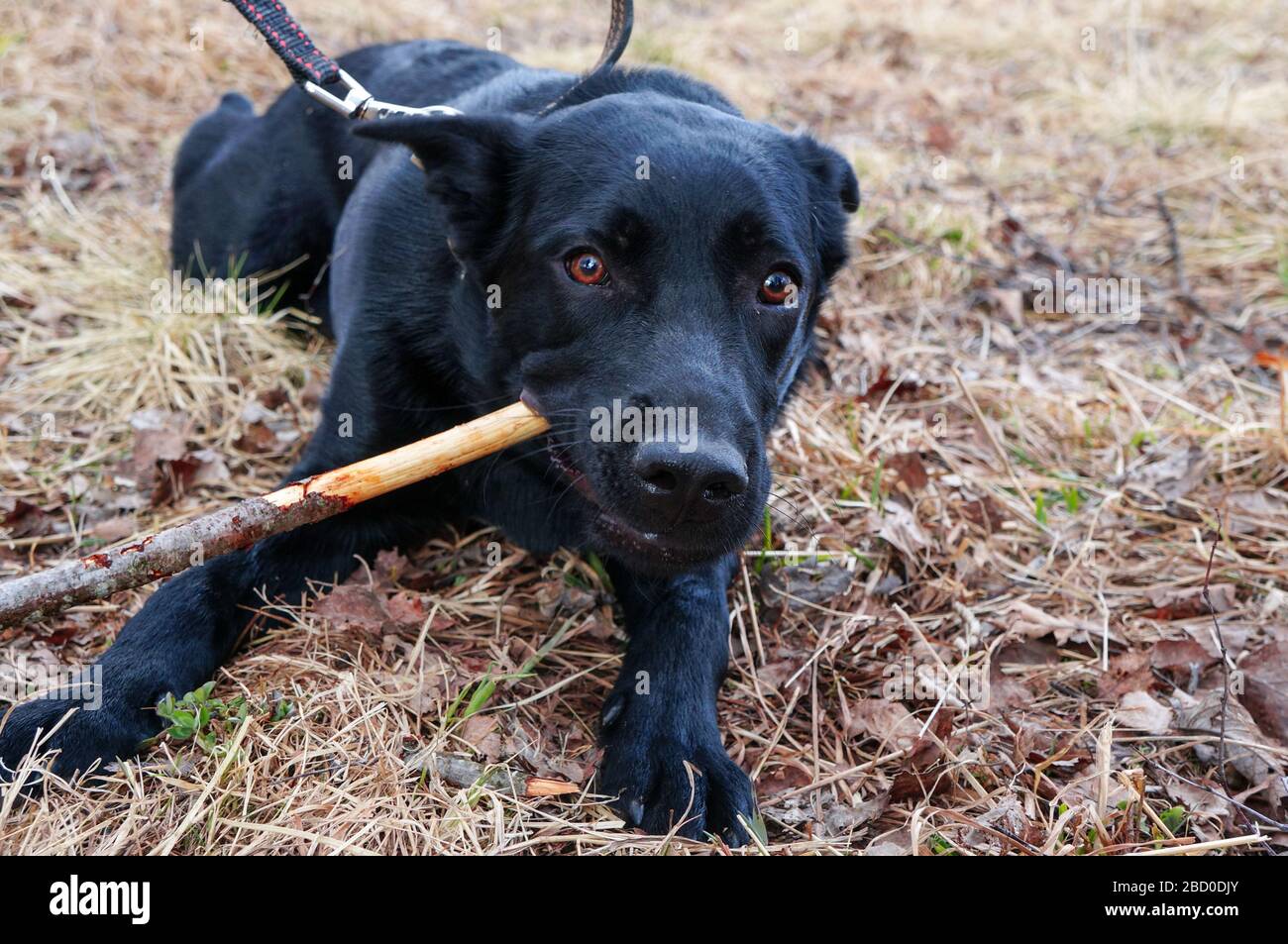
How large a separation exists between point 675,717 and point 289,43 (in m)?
1.98

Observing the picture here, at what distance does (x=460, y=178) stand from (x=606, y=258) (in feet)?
1.44

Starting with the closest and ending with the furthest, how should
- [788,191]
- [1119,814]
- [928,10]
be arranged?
[1119,814] → [788,191] → [928,10]

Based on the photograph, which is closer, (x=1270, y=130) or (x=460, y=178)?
(x=460, y=178)

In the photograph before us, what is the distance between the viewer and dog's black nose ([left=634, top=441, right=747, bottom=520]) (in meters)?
2.03

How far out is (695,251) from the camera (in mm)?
2371

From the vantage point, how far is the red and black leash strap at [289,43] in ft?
9.54

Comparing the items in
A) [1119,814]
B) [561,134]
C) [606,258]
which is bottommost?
[1119,814]

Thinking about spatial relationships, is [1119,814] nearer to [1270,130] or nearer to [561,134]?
[561,134]

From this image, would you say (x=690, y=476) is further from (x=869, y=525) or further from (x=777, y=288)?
(x=869, y=525)

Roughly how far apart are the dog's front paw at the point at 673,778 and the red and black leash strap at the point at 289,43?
1827 mm

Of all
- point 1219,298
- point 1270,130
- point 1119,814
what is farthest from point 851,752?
point 1270,130

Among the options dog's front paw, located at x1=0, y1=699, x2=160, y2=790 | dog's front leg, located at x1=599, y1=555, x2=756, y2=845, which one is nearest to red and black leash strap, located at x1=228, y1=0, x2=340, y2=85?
dog's front leg, located at x1=599, y1=555, x2=756, y2=845

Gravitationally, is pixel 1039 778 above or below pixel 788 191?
below

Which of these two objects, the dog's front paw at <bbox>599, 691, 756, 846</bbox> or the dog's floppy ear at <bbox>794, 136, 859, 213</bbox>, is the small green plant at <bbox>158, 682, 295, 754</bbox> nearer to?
the dog's front paw at <bbox>599, 691, 756, 846</bbox>
